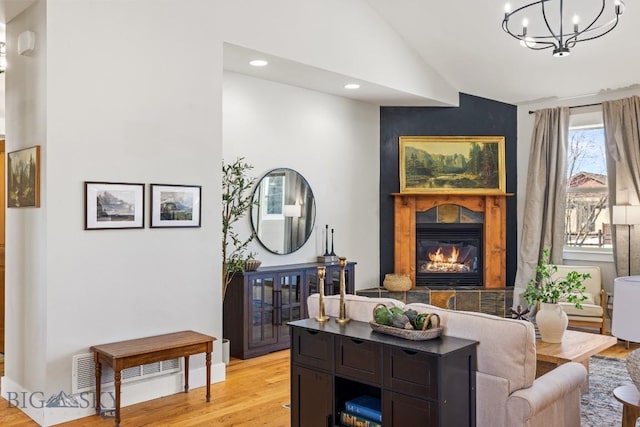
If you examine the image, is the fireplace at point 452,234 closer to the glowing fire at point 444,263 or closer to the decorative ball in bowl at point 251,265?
the glowing fire at point 444,263

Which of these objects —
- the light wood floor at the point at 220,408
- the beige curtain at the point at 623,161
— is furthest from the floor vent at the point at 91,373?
the beige curtain at the point at 623,161

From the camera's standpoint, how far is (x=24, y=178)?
13.6 feet

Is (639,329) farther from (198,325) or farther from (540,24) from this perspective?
(540,24)

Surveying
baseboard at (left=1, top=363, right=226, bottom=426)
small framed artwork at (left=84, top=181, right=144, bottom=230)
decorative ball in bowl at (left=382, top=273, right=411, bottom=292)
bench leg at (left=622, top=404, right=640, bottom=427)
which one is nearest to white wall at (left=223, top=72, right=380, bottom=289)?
decorative ball in bowl at (left=382, top=273, right=411, bottom=292)

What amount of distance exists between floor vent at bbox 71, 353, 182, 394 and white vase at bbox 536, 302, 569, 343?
2979 millimetres

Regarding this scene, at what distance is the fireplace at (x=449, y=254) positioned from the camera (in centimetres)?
768

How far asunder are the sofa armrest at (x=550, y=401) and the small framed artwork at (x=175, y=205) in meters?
2.85

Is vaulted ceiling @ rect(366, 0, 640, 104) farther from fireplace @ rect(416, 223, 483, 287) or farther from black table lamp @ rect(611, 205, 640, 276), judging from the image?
fireplace @ rect(416, 223, 483, 287)

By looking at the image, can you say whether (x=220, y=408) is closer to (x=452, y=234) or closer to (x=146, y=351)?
(x=146, y=351)

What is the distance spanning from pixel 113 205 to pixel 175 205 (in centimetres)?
52

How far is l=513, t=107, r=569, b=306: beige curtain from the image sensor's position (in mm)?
7164

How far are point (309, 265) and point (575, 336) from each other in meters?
2.85

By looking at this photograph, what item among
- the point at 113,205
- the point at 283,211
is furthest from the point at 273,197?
the point at 113,205

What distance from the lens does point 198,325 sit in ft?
15.6
